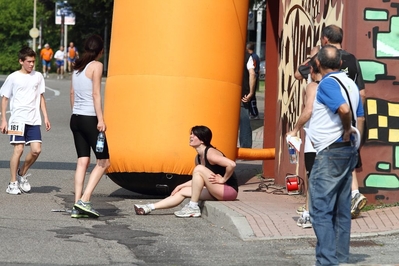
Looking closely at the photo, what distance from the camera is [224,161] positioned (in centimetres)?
997

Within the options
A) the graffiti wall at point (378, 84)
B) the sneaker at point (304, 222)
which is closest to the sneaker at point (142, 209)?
the sneaker at point (304, 222)

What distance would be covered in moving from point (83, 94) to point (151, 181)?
1.70 metres

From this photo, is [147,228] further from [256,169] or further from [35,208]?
[256,169]

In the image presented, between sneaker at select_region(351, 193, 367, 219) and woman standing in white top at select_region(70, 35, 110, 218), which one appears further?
woman standing in white top at select_region(70, 35, 110, 218)

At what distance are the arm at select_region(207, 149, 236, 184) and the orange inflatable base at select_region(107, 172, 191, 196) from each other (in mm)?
996

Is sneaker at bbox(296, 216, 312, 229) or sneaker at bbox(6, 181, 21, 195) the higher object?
sneaker at bbox(296, 216, 312, 229)

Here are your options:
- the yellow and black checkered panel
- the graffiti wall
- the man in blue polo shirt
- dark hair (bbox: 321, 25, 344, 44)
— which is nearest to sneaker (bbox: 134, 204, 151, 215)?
the graffiti wall

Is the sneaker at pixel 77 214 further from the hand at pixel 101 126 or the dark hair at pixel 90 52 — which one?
the dark hair at pixel 90 52

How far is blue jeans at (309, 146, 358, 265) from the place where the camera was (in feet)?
22.6

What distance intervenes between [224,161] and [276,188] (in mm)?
2175

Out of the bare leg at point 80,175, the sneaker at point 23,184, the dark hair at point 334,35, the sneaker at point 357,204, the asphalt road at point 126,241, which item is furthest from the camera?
the sneaker at point 23,184

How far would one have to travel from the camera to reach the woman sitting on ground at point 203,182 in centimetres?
991

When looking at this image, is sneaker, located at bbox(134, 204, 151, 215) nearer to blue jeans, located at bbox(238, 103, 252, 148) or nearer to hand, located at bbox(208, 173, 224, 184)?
hand, located at bbox(208, 173, 224, 184)

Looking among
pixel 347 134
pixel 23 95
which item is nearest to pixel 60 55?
pixel 23 95
